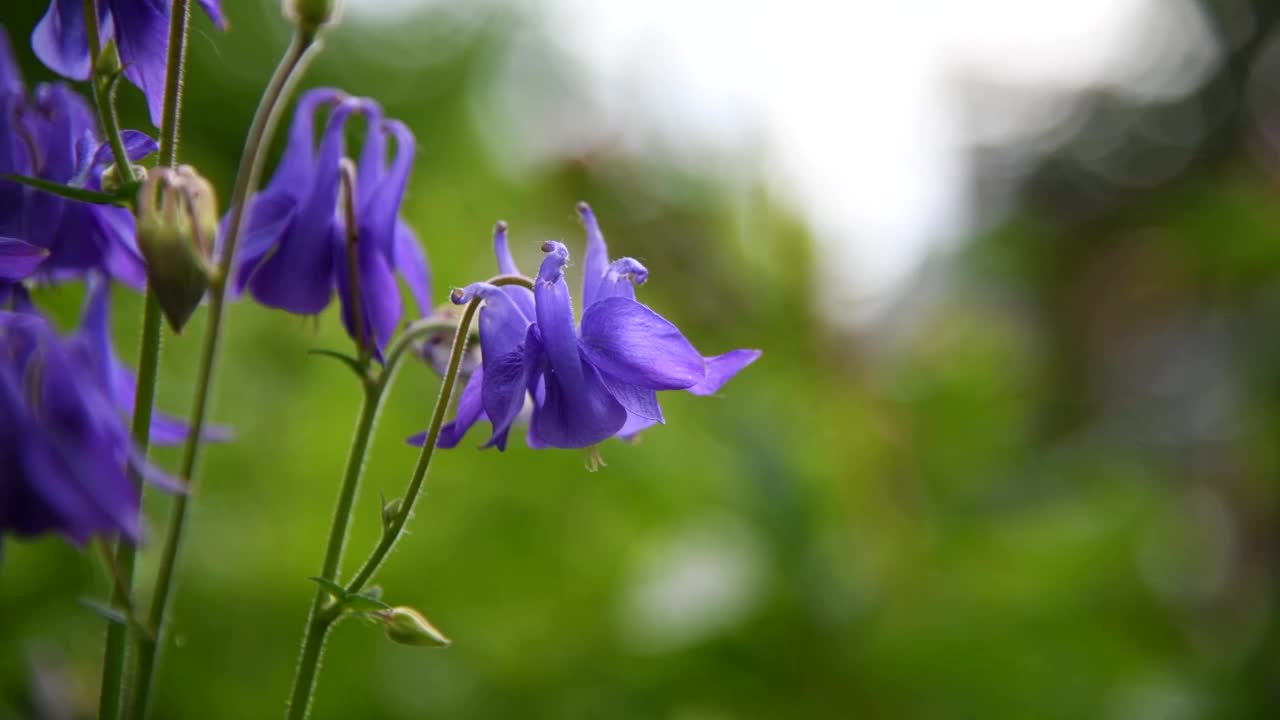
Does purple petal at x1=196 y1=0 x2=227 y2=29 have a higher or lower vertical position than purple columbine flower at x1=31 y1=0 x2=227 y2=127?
higher

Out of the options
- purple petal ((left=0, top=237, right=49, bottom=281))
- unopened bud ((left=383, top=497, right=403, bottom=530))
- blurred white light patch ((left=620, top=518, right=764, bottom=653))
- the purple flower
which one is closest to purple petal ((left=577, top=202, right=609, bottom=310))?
the purple flower

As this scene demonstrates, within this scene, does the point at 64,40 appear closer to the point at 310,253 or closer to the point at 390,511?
the point at 310,253

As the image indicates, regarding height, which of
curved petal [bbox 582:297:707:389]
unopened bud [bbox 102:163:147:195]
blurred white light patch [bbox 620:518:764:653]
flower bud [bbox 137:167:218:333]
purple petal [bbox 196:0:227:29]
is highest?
blurred white light patch [bbox 620:518:764:653]

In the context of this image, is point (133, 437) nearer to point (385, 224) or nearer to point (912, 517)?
point (385, 224)

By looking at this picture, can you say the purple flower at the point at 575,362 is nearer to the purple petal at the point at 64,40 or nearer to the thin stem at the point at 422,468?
the thin stem at the point at 422,468

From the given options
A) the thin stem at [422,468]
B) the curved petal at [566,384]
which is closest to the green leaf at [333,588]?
the thin stem at [422,468]

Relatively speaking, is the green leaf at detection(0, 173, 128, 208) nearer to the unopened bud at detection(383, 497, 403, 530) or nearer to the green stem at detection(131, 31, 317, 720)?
the green stem at detection(131, 31, 317, 720)

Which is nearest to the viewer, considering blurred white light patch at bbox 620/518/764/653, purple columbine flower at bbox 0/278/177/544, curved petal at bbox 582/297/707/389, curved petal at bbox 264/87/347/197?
purple columbine flower at bbox 0/278/177/544
